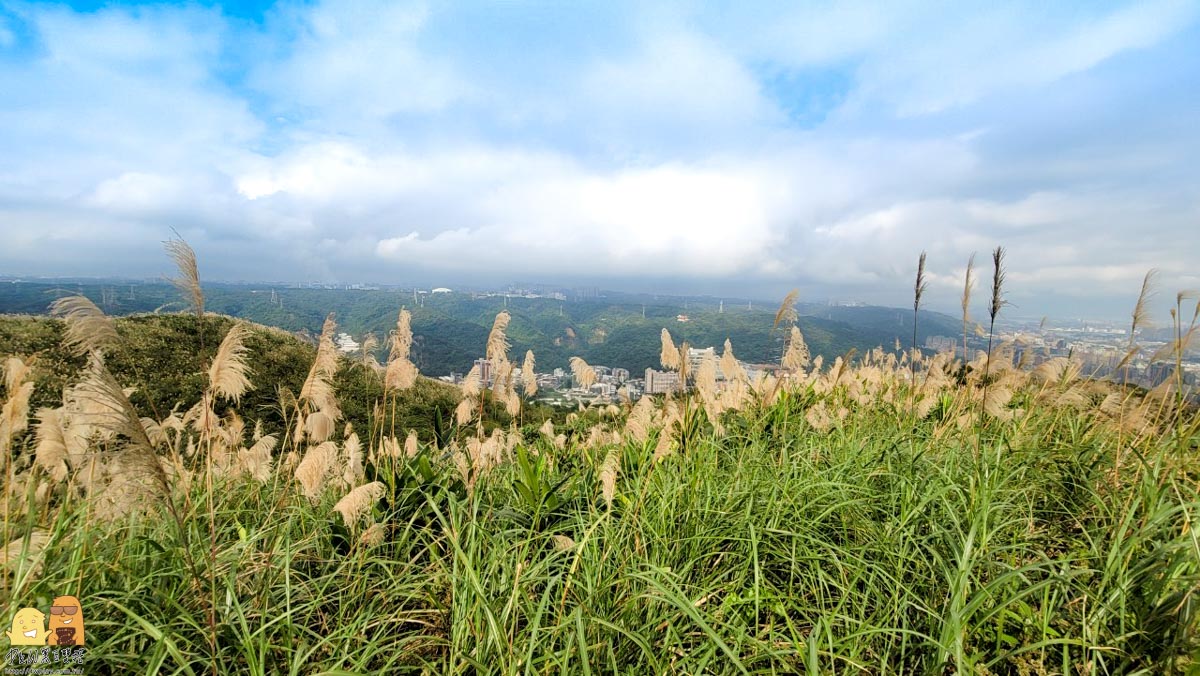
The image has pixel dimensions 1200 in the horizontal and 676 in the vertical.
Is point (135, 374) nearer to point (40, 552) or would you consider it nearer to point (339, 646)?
point (40, 552)

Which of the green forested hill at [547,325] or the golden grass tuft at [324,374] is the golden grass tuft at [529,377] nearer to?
the golden grass tuft at [324,374]

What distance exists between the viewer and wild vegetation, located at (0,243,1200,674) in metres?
2.25

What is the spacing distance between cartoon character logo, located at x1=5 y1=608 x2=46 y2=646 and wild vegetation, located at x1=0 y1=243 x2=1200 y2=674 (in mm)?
169

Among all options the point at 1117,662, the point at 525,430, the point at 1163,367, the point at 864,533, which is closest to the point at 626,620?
the point at 864,533

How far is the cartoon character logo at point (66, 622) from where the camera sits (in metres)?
A: 2.17

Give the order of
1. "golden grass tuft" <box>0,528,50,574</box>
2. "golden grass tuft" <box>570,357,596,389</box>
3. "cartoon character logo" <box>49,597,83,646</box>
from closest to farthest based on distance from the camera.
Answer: "cartoon character logo" <box>49,597,83,646</box>, "golden grass tuft" <box>0,528,50,574</box>, "golden grass tuft" <box>570,357,596,389</box>

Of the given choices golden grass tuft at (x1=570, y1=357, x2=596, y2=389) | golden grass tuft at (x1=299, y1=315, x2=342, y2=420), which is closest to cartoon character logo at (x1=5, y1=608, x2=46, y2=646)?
golden grass tuft at (x1=299, y1=315, x2=342, y2=420)

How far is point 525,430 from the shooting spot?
10.1 metres

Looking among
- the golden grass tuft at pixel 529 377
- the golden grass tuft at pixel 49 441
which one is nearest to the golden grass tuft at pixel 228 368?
the golden grass tuft at pixel 49 441

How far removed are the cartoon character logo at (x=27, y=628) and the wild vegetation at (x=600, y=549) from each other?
0.17 m

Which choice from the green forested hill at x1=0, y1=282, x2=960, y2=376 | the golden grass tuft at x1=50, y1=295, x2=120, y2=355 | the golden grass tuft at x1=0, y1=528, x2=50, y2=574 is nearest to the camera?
the golden grass tuft at x1=50, y1=295, x2=120, y2=355

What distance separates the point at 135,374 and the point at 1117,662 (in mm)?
21304

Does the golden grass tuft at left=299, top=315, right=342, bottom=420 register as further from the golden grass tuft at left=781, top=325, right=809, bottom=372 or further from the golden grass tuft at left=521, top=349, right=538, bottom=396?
the golden grass tuft at left=781, top=325, right=809, bottom=372

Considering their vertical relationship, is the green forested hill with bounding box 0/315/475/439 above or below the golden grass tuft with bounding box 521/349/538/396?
below
